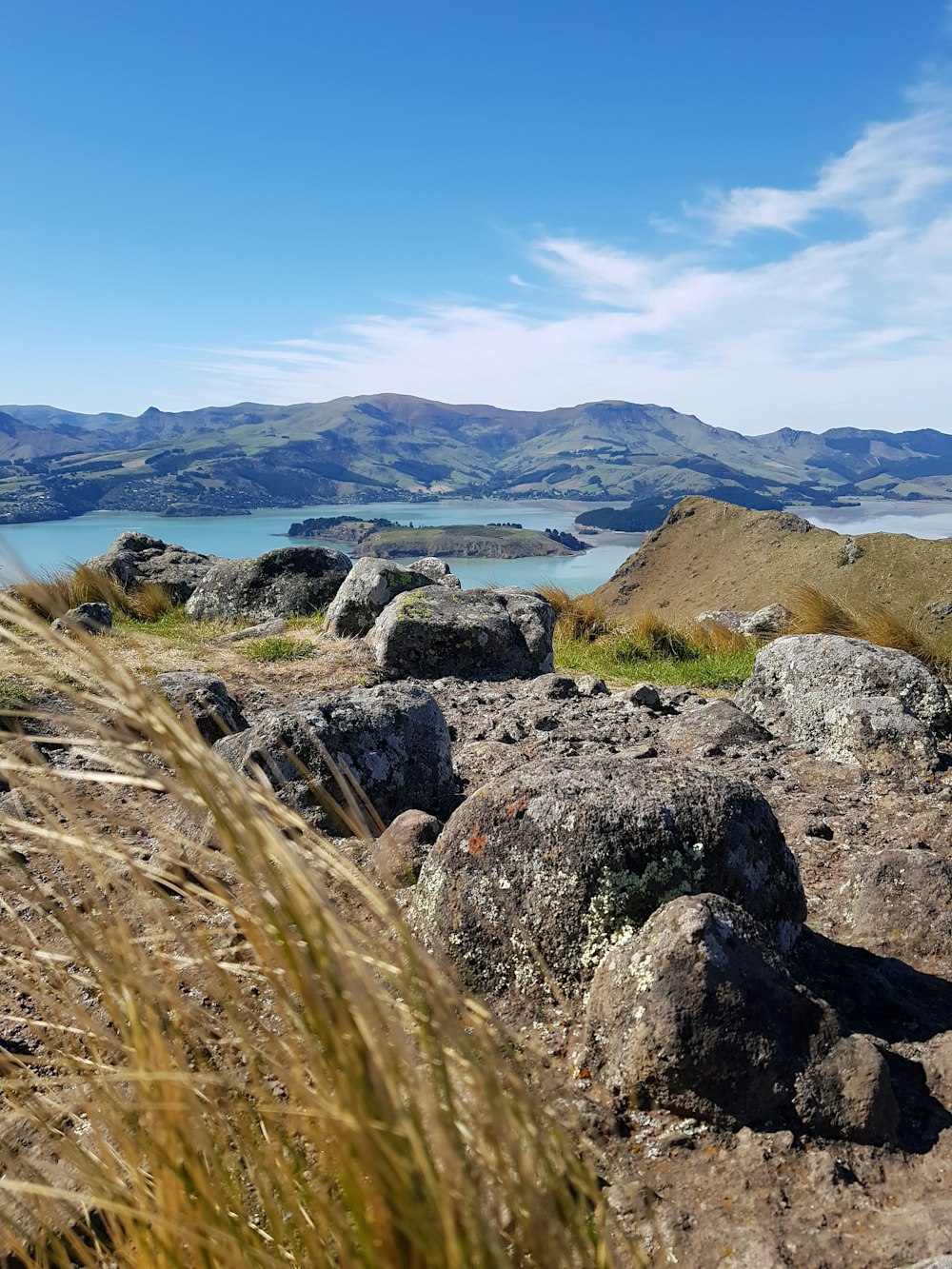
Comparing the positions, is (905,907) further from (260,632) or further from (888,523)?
(888,523)

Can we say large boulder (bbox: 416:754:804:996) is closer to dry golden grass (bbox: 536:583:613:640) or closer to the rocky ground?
the rocky ground

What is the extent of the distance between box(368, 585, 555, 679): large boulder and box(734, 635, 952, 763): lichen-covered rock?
373 centimetres

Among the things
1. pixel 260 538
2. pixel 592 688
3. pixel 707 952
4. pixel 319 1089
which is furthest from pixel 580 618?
pixel 260 538

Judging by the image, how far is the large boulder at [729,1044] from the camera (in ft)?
9.57

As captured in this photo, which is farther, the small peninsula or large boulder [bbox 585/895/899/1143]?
the small peninsula

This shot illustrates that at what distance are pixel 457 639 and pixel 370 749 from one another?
526 cm

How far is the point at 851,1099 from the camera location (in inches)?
114

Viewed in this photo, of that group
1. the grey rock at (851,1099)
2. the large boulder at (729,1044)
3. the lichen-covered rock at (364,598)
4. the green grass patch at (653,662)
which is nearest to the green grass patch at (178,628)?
the lichen-covered rock at (364,598)

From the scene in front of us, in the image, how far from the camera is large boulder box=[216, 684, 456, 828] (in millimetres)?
5645

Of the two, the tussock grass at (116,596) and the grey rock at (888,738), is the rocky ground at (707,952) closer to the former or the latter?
the grey rock at (888,738)

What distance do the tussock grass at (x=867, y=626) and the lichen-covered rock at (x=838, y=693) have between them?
3.14 metres

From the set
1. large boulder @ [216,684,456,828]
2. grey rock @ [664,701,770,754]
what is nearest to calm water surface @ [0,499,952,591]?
large boulder @ [216,684,456,828]

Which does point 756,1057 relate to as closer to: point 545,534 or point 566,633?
point 566,633

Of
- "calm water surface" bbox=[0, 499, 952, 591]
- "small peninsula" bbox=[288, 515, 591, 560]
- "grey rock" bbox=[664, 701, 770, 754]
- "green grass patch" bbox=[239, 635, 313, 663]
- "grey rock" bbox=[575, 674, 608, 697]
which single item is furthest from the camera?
"small peninsula" bbox=[288, 515, 591, 560]
